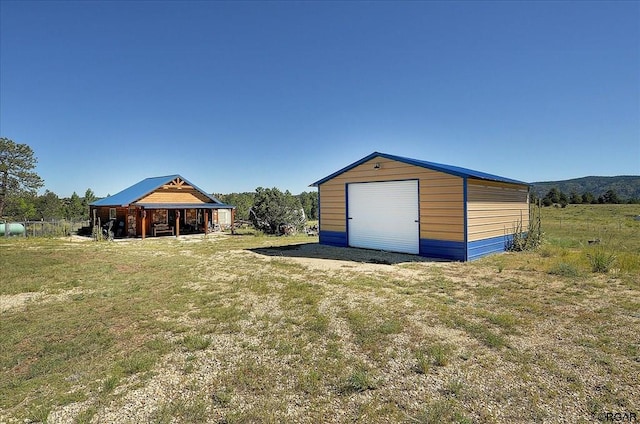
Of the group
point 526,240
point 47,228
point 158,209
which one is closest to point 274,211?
point 158,209

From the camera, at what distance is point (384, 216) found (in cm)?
1236

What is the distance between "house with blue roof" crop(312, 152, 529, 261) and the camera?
10.4 metres

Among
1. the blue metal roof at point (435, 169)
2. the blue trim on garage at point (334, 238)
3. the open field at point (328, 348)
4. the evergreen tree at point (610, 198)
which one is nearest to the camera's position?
the open field at point (328, 348)

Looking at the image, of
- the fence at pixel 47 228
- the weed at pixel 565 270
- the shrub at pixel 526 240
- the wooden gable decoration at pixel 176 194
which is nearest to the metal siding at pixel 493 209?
the shrub at pixel 526 240

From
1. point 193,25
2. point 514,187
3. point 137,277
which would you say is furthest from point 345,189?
point 193,25

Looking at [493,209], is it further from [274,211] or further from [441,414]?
[274,211]

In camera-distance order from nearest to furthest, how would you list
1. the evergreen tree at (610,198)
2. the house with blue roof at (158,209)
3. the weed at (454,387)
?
the weed at (454,387), the house with blue roof at (158,209), the evergreen tree at (610,198)

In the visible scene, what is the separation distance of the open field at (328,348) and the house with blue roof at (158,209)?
1376 centimetres

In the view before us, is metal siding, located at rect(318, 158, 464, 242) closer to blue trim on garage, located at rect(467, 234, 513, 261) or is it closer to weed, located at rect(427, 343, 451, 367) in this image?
blue trim on garage, located at rect(467, 234, 513, 261)

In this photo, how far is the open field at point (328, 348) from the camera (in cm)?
A: 290

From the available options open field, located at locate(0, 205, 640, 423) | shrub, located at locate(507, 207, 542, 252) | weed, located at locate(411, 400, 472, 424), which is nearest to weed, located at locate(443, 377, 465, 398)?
open field, located at locate(0, 205, 640, 423)

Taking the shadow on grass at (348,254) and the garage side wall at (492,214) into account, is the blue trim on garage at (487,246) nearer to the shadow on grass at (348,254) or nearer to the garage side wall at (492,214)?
the garage side wall at (492,214)

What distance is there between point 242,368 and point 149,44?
17.4 meters

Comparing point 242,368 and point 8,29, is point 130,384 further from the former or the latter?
point 8,29
